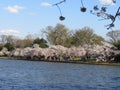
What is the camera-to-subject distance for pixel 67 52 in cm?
7056

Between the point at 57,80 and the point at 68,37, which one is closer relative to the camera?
the point at 57,80

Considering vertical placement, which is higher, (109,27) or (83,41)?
(83,41)

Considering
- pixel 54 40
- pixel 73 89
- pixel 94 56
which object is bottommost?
pixel 73 89

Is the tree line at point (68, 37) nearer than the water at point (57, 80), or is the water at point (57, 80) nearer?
the water at point (57, 80)

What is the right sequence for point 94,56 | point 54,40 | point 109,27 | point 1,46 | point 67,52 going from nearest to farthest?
1. point 109,27
2. point 94,56
3. point 67,52
4. point 54,40
5. point 1,46

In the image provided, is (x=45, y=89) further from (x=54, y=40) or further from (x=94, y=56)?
(x=54, y=40)

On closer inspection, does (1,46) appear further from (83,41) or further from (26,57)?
(83,41)

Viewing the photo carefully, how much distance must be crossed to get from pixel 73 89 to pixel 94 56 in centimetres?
4199

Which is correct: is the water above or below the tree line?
below

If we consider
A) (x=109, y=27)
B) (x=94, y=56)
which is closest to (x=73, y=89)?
(x=109, y=27)

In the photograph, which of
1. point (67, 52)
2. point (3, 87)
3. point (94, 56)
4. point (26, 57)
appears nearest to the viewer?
point (3, 87)

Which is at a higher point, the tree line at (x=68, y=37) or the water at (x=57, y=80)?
the tree line at (x=68, y=37)

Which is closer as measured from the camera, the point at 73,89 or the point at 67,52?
the point at 73,89

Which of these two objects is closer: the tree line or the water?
the water
